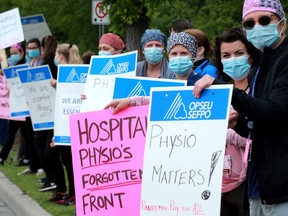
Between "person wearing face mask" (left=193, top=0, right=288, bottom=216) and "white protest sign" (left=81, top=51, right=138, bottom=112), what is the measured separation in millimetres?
2346

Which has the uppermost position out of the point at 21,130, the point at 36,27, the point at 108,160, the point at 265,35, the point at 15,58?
the point at 265,35

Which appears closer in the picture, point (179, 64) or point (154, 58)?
point (179, 64)

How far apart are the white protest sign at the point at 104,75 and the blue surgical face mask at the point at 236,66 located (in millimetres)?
1546

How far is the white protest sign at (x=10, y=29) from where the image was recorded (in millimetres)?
11508

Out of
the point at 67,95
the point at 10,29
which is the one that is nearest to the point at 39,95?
the point at 67,95

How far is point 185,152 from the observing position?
13.7 ft

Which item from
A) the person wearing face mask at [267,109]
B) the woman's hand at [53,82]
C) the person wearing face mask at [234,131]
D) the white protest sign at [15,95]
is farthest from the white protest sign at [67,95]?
the person wearing face mask at [267,109]

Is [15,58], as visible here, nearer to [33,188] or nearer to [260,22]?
[33,188]

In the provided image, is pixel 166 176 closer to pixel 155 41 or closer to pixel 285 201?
pixel 285 201

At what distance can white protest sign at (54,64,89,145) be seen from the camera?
7582 millimetres

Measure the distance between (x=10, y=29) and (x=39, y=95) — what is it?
2.46 meters

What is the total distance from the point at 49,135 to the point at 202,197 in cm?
534

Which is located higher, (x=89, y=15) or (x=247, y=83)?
(x=247, y=83)

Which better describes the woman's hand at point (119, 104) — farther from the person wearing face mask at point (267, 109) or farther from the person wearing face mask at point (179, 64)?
the person wearing face mask at point (267, 109)
